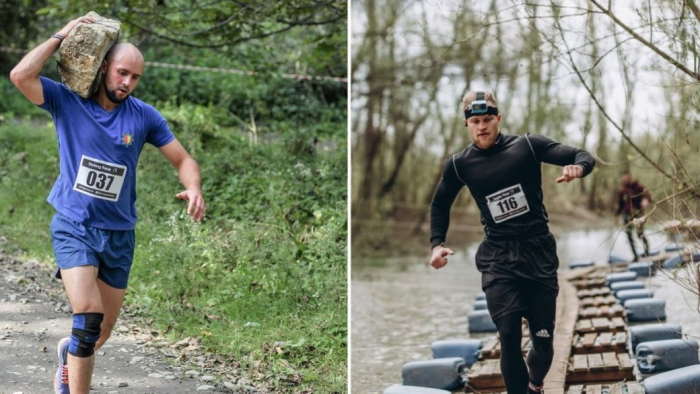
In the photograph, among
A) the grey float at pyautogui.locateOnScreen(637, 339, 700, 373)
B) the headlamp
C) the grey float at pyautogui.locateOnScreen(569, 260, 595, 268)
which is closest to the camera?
the headlamp

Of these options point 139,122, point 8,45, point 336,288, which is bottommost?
point 336,288

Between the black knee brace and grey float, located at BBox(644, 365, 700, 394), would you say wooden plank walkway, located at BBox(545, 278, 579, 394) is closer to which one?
grey float, located at BBox(644, 365, 700, 394)

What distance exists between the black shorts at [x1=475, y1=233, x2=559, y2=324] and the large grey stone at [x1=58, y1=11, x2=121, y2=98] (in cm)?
233

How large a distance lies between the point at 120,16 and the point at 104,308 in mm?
6019

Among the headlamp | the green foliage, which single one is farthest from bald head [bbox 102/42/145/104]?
the green foliage

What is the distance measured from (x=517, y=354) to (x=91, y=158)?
2.49 m

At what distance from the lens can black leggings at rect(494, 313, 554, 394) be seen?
5109mm

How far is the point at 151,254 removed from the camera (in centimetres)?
852

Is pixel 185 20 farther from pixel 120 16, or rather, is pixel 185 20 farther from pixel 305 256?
pixel 305 256

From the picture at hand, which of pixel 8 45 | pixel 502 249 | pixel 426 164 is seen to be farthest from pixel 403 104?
pixel 502 249

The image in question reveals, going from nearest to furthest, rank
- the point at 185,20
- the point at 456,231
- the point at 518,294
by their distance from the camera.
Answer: the point at 518,294
the point at 185,20
the point at 456,231

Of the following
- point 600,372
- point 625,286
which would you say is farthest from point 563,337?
point 625,286

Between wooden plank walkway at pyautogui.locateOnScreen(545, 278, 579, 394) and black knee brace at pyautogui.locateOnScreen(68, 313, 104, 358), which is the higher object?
black knee brace at pyautogui.locateOnScreen(68, 313, 104, 358)

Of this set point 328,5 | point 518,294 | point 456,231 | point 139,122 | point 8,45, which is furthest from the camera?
point 456,231
